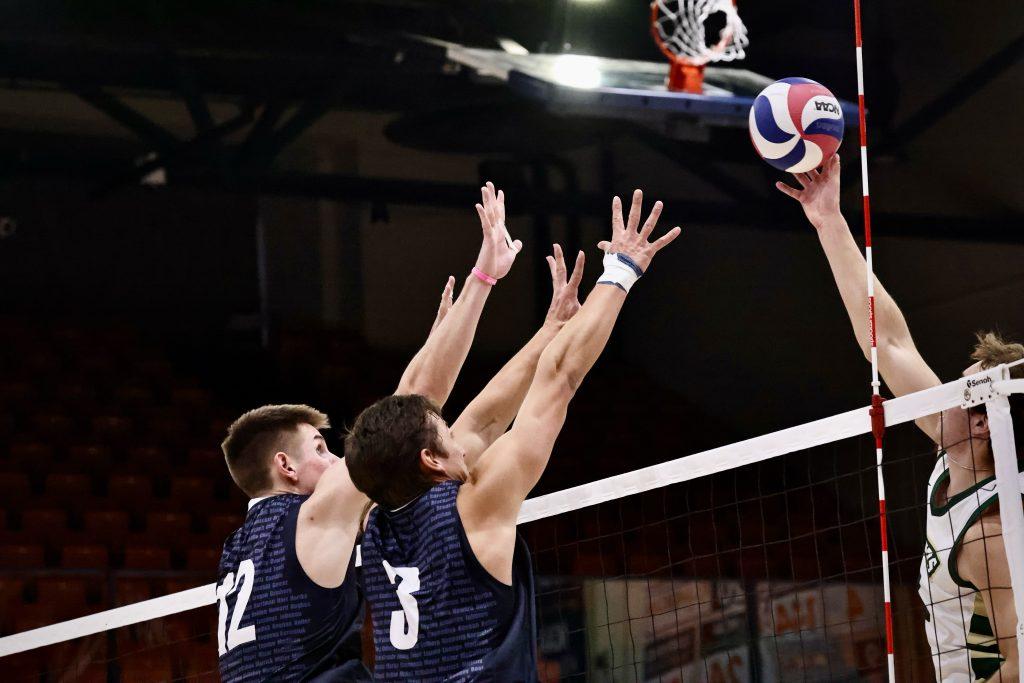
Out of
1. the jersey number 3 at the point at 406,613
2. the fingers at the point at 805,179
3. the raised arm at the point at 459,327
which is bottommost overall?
the jersey number 3 at the point at 406,613

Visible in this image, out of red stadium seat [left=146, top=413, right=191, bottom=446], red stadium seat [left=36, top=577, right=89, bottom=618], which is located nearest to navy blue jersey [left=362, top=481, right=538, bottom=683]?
red stadium seat [left=36, top=577, right=89, bottom=618]

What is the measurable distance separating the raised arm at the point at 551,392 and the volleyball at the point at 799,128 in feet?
4.21

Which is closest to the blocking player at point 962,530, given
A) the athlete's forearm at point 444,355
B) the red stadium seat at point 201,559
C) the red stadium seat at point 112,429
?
the athlete's forearm at point 444,355

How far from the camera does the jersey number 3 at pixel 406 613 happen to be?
341cm

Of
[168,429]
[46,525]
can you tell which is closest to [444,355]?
[46,525]

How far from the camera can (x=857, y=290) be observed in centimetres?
454

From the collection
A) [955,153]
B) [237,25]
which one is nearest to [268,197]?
[237,25]

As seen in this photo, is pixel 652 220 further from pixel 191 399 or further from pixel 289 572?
pixel 191 399

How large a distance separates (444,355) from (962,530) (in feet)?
5.70

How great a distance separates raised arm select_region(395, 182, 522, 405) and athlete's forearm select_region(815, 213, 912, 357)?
A: 1.12 metres

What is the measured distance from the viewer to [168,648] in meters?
9.82

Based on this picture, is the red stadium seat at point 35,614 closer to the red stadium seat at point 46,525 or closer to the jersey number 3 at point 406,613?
the red stadium seat at point 46,525

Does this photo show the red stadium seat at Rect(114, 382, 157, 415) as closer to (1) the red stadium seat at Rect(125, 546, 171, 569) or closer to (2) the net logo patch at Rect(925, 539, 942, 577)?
(1) the red stadium seat at Rect(125, 546, 171, 569)

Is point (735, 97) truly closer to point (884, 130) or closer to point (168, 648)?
point (884, 130)
